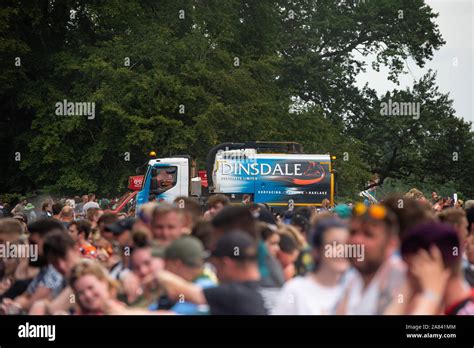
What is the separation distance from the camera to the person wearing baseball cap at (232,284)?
6.48 meters

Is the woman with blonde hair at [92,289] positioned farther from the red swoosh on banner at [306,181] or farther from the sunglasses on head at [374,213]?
the red swoosh on banner at [306,181]

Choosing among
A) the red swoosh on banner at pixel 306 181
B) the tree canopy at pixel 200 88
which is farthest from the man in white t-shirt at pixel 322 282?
the tree canopy at pixel 200 88

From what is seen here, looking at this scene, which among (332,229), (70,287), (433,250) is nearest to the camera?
(433,250)

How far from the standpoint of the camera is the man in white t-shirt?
21.1ft

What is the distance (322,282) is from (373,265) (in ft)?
1.47

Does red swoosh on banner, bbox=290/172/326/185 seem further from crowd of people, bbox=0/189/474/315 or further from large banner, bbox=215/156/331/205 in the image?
crowd of people, bbox=0/189/474/315

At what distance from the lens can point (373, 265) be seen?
6.13m

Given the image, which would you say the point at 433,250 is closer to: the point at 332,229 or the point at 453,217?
the point at 332,229

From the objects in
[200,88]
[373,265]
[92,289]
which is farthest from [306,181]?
[373,265]

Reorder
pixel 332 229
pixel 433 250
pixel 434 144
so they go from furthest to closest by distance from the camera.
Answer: pixel 434 144, pixel 332 229, pixel 433 250

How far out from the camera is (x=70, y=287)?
26.9ft

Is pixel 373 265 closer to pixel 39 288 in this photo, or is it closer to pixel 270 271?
pixel 270 271
